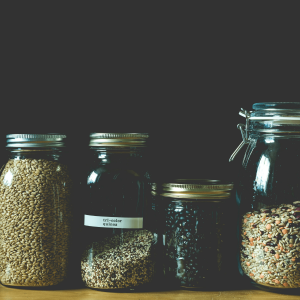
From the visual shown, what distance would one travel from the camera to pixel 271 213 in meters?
0.95

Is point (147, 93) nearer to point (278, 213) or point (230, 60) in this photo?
point (230, 60)

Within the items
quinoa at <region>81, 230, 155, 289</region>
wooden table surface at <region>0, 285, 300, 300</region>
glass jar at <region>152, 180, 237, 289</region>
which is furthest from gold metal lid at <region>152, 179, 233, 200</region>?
wooden table surface at <region>0, 285, 300, 300</region>

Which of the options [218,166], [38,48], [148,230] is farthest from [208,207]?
[38,48]

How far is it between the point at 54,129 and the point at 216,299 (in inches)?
25.1

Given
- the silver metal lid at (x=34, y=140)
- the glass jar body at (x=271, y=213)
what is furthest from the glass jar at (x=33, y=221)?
the glass jar body at (x=271, y=213)

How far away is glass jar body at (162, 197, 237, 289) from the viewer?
38.1 inches

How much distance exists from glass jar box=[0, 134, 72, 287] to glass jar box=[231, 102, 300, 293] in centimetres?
43

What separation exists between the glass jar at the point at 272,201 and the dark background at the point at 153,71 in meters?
0.19

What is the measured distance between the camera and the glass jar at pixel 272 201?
3.03 feet

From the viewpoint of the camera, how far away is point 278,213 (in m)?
0.94

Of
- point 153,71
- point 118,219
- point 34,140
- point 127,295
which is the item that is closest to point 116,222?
point 118,219

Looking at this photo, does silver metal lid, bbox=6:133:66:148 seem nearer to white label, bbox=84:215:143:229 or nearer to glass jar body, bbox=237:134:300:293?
white label, bbox=84:215:143:229

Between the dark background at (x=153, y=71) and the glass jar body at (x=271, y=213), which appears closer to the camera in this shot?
the glass jar body at (x=271, y=213)

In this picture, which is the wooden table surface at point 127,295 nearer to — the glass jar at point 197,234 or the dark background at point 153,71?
the glass jar at point 197,234
